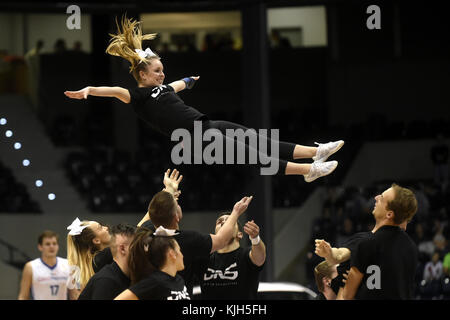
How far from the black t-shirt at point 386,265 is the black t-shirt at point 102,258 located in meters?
1.65

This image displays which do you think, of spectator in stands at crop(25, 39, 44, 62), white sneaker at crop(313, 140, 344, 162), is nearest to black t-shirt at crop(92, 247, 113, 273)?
white sneaker at crop(313, 140, 344, 162)

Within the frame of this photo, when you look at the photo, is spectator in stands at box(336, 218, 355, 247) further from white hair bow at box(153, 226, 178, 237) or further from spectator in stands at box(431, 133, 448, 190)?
white hair bow at box(153, 226, 178, 237)

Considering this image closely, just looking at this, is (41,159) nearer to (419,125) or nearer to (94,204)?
(94,204)

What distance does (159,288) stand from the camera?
454 cm

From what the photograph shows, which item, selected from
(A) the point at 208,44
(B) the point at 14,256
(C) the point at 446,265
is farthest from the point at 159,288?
(A) the point at 208,44

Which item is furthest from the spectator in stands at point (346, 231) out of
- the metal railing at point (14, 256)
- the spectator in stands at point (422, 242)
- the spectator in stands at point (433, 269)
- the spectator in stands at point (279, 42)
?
the spectator in stands at point (279, 42)

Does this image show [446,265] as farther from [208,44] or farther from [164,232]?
[208,44]

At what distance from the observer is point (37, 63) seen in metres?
18.2

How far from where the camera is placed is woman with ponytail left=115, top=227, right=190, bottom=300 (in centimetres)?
452

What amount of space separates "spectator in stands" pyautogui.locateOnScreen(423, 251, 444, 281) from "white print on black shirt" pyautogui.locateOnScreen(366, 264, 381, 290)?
694 cm

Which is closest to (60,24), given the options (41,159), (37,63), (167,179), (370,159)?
(37,63)

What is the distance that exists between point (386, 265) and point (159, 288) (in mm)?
1349

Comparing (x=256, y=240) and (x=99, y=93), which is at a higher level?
(x=99, y=93)
